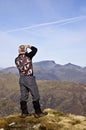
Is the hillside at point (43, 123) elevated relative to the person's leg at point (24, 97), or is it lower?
lower

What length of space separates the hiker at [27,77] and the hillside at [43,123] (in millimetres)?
835

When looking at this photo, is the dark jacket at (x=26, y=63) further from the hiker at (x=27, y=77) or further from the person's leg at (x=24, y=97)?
the person's leg at (x=24, y=97)

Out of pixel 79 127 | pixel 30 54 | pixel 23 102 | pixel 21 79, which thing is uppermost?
pixel 30 54

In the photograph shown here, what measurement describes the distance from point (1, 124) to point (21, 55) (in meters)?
5.09

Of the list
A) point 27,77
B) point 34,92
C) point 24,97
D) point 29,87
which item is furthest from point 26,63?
point 24,97

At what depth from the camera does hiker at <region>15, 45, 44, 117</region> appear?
20641mm

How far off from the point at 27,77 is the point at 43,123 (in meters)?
3.67

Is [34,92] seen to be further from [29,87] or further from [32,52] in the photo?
[32,52]

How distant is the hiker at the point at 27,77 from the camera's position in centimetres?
2064

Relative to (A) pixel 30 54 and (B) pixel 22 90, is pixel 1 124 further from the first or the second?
(A) pixel 30 54

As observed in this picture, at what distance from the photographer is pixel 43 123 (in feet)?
61.7

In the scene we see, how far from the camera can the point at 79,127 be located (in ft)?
59.7

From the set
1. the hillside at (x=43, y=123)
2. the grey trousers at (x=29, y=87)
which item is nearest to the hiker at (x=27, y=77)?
the grey trousers at (x=29, y=87)

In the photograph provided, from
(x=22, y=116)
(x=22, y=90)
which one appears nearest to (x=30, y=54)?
(x=22, y=90)
